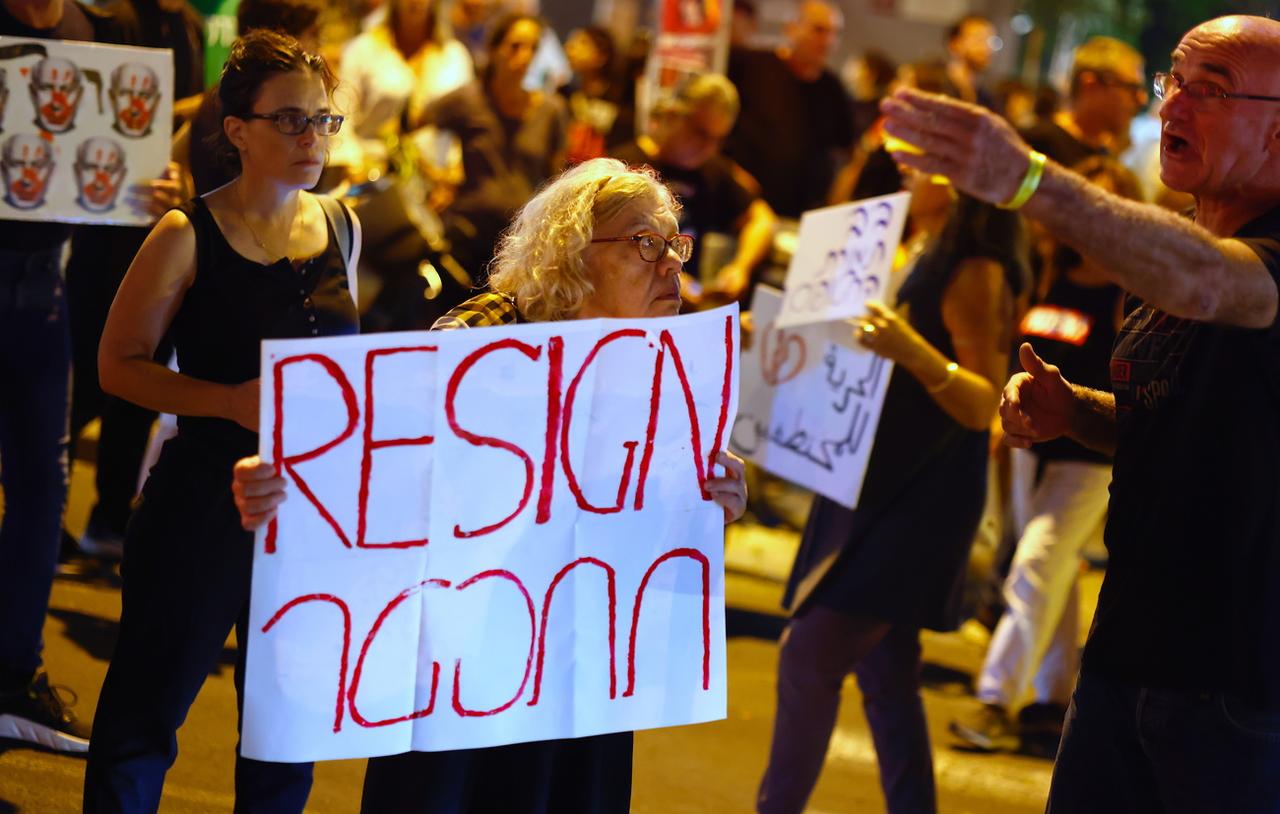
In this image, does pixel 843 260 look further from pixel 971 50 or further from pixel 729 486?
pixel 971 50

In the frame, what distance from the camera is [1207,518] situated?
2.49m

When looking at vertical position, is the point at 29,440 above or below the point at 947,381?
below

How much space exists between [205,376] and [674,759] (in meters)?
2.33

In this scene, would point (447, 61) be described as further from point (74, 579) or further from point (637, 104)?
point (74, 579)

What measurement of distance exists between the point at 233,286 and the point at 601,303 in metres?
0.74

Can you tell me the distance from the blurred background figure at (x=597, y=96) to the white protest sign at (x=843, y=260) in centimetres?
426

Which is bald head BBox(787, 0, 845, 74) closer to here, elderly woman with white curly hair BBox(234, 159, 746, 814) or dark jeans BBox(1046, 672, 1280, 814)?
elderly woman with white curly hair BBox(234, 159, 746, 814)

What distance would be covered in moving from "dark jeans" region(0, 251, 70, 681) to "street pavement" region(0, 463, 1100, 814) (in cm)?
33

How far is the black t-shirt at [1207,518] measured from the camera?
2455 millimetres

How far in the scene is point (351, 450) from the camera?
2.47 m

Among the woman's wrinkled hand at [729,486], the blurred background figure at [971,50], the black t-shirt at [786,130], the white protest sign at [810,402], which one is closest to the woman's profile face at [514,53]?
the black t-shirt at [786,130]

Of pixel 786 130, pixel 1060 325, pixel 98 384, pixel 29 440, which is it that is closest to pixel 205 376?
pixel 29 440

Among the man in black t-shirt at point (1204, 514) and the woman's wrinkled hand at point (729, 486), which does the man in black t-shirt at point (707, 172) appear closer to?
the woman's wrinkled hand at point (729, 486)

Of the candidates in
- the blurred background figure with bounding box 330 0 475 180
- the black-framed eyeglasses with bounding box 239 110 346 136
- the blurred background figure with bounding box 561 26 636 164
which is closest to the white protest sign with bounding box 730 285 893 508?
the black-framed eyeglasses with bounding box 239 110 346 136
